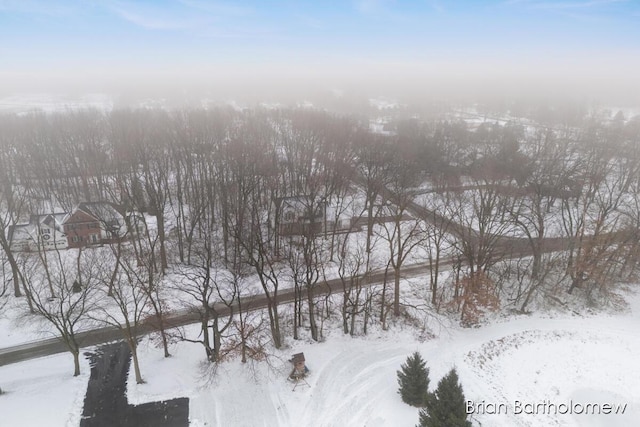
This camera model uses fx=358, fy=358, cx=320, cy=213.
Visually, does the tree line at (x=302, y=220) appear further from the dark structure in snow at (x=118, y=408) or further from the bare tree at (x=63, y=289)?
the dark structure in snow at (x=118, y=408)

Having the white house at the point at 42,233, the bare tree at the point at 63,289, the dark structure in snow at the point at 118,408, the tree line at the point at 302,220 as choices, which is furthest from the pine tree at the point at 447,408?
the white house at the point at 42,233

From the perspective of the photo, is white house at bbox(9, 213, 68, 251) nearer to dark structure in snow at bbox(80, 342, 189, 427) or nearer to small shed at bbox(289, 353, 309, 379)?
dark structure in snow at bbox(80, 342, 189, 427)

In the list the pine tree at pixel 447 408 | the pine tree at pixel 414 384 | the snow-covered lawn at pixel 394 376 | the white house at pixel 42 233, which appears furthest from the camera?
the white house at pixel 42 233

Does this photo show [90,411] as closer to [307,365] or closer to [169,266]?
[307,365]

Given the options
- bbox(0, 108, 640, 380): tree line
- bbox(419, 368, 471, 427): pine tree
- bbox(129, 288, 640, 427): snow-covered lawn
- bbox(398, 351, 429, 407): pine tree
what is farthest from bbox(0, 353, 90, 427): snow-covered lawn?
bbox(419, 368, 471, 427): pine tree

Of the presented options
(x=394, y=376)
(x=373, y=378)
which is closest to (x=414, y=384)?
(x=394, y=376)
